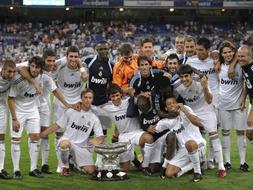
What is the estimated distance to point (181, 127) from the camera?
24.8 ft

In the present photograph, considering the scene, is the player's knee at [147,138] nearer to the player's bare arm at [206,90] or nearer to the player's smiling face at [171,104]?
the player's smiling face at [171,104]

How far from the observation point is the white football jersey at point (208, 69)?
8016mm

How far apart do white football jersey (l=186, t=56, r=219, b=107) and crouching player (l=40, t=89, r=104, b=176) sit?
1.83m

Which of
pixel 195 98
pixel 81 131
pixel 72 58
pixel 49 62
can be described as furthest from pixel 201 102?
pixel 49 62

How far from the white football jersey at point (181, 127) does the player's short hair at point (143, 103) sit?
0.32m

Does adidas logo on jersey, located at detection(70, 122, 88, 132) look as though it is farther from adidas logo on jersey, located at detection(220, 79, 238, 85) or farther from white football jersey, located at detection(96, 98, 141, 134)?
adidas logo on jersey, located at detection(220, 79, 238, 85)

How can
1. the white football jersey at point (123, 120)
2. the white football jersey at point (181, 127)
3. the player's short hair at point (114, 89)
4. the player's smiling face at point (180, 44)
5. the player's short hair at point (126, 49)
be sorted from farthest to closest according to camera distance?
the player's smiling face at point (180, 44), the player's short hair at point (126, 49), the white football jersey at point (123, 120), the player's short hair at point (114, 89), the white football jersey at point (181, 127)

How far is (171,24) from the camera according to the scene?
4231 centimetres

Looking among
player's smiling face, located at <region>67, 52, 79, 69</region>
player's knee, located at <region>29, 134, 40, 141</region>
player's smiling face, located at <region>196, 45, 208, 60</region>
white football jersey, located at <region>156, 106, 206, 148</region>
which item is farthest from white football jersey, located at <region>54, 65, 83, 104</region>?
player's smiling face, located at <region>196, 45, 208, 60</region>

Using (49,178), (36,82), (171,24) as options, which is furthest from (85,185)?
(171,24)

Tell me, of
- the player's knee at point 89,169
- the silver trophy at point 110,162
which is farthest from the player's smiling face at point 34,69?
the player's knee at point 89,169

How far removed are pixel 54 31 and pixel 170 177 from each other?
112ft

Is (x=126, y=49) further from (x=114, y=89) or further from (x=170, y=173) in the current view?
(x=170, y=173)

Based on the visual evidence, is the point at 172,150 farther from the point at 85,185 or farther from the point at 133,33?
the point at 133,33
